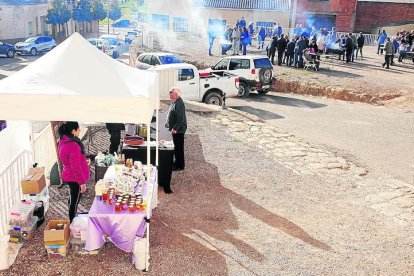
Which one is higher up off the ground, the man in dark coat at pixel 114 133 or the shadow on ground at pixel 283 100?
the man in dark coat at pixel 114 133

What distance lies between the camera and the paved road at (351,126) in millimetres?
12409

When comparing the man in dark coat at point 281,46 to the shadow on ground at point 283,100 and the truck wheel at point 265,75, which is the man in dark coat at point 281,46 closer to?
the shadow on ground at point 283,100

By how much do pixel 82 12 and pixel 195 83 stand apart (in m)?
45.2

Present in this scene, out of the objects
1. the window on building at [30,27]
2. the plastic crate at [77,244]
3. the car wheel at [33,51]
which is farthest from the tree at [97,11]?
the plastic crate at [77,244]

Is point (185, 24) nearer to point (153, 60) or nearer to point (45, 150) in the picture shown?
point (153, 60)

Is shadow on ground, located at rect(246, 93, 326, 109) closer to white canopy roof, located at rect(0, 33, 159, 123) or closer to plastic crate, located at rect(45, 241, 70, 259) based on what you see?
white canopy roof, located at rect(0, 33, 159, 123)

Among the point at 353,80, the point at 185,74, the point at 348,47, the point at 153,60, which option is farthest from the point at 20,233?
the point at 348,47

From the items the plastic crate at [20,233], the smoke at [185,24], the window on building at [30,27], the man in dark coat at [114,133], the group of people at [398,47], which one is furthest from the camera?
the window on building at [30,27]

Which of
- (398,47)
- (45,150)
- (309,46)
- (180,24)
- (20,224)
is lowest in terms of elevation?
(20,224)

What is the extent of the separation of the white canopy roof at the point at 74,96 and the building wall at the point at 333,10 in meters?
38.5

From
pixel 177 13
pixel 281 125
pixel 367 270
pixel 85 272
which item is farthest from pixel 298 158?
pixel 177 13

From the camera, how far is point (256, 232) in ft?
25.8

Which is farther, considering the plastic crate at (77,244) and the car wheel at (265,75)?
the car wheel at (265,75)

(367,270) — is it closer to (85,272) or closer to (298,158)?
(85,272)
